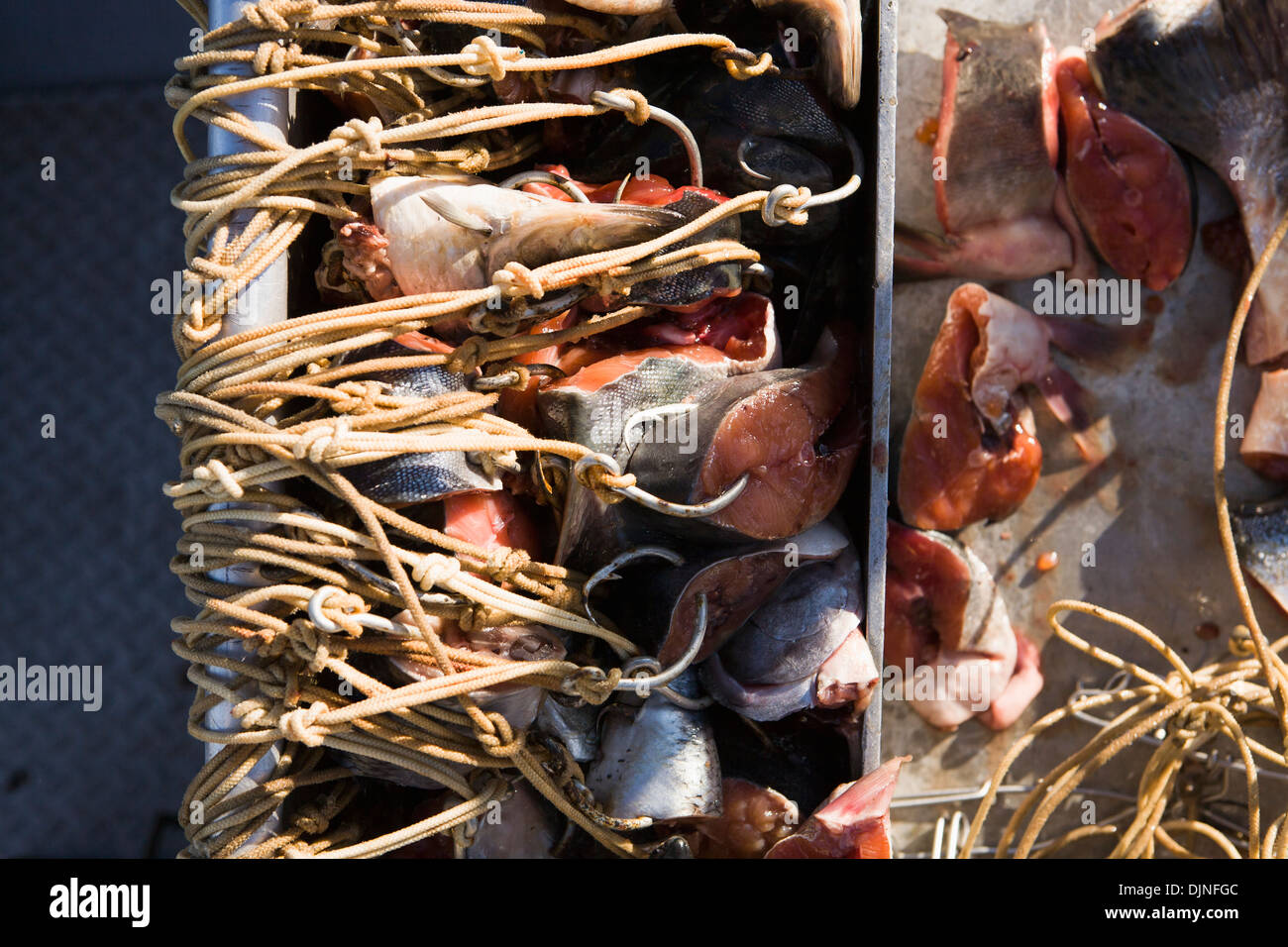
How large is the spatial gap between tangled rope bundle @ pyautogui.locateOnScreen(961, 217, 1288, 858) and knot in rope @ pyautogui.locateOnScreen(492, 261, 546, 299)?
1563 mm

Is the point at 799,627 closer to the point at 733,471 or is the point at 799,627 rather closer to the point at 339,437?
the point at 733,471

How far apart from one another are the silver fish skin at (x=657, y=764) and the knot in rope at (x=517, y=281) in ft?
2.56

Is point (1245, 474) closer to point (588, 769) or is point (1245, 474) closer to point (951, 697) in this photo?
point (951, 697)

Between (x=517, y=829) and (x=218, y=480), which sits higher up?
(x=218, y=480)

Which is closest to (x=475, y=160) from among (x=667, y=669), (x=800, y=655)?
(x=667, y=669)

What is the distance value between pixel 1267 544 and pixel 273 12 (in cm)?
266

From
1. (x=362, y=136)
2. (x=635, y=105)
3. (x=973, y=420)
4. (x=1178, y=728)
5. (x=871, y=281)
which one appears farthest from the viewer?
(x=973, y=420)

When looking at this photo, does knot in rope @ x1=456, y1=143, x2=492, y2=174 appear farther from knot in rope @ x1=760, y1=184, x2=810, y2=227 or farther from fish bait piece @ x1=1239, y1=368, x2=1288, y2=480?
fish bait piece @ x1=1239, y1=368, x2=1288, y2=480

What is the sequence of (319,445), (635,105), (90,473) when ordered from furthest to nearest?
(90,473)
(635,105)
(319,445)

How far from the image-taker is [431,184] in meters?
1.63

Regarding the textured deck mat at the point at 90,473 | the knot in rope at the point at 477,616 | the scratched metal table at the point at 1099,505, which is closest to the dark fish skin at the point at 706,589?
the knot in rope at the point at 477,616

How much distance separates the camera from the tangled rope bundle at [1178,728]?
2.20 metres

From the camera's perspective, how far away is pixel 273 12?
1.54m
